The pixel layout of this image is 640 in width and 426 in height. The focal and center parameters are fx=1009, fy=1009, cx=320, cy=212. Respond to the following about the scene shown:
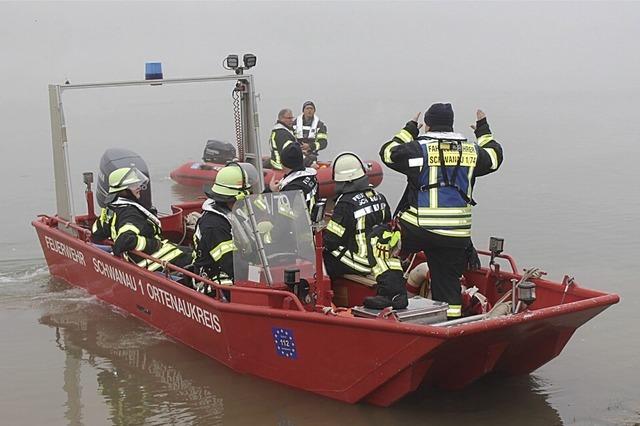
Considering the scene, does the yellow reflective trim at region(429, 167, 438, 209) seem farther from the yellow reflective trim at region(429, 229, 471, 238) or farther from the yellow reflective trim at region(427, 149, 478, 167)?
the yellow reflective trim at region(429, 229, 471, 238)

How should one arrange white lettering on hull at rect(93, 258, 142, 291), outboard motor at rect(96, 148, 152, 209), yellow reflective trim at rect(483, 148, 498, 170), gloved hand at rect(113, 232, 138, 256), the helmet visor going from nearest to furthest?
1. yellow reflective trim at rect(483, 148, 498, 170)
2. gloved hand at rect(113, 232, 138, 256)
3. the helmet visor
4. white lettering on hull at rect(93, 258, 142, 291)
5. outboard motor at rect(96, 148, 152, 209)

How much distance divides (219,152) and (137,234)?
7448mm

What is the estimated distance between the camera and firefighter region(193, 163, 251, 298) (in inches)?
275

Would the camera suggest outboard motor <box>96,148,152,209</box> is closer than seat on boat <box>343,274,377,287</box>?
No

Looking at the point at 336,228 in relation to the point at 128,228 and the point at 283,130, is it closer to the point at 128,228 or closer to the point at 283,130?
the point at 128,228

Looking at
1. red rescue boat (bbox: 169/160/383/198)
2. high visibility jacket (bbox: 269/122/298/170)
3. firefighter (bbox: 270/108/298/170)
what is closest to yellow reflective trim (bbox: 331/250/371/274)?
high visibility jacket (bbox: 269/122/298/170)

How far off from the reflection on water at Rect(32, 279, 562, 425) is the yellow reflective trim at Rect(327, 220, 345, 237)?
1.09 metres

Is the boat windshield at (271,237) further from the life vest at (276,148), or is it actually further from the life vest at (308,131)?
the life vest at (308,131)

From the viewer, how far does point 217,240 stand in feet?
23.0

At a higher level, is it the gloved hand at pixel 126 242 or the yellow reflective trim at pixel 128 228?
the yellow reflective trim at pixel 128 228

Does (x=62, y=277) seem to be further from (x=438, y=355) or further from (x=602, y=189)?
(x=602, y=189)

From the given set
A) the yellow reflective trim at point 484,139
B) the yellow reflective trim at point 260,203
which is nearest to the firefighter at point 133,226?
the yellow reflective trim at point 260,203

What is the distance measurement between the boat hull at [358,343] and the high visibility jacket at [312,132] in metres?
6.57

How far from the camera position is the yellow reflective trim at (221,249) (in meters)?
7.01
